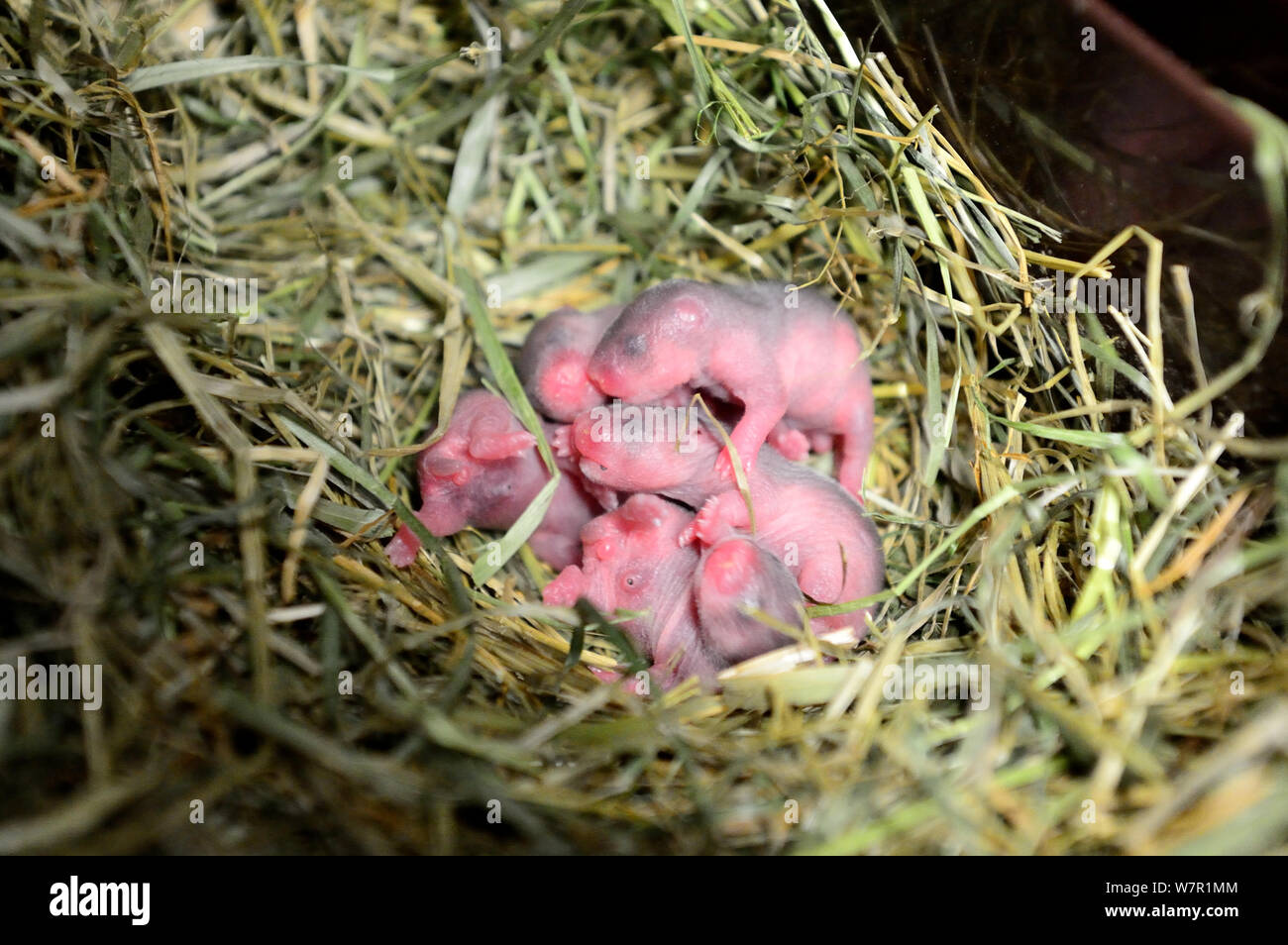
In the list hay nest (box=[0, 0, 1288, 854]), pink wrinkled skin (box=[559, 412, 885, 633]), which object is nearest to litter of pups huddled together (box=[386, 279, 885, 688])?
pink wrinkled skin (box=[559, 412, 885, 633])

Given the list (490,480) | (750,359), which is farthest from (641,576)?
(750,359)

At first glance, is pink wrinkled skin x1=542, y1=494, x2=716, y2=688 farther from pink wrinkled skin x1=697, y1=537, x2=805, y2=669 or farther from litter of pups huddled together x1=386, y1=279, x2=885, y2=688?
pink wrinkled skin x1=697, y1=537, x2=805, y2=669

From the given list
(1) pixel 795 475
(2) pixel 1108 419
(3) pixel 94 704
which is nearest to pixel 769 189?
(1) pixel 795 475

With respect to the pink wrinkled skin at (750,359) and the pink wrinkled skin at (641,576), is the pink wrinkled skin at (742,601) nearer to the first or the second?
the pink wrinkled skin at (641,576)

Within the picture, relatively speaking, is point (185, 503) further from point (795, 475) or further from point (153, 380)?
point (795, 475)

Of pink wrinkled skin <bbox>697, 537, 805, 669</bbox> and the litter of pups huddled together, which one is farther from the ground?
the litter of pups huddled together

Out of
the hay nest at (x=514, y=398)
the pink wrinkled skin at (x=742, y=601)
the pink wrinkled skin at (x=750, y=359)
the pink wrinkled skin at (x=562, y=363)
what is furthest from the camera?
the pink wrinkled skin at (x=562, y=363)

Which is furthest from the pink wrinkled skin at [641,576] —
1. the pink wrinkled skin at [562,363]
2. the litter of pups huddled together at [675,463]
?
the pink wrinkled skin at [562,363]
